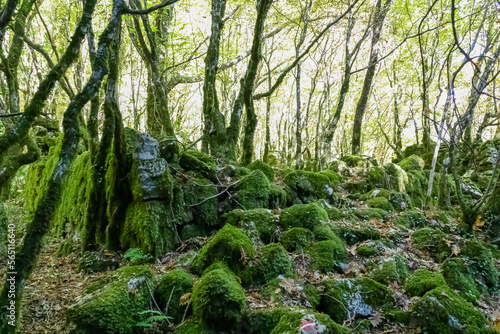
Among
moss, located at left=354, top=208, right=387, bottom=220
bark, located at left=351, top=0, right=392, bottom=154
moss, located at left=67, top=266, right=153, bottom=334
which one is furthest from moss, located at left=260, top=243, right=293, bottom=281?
bark, located at left=351, top=0, right=392, bottom=154

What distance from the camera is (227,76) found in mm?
16172

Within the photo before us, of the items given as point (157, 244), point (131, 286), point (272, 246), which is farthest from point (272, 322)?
point (157, 244)

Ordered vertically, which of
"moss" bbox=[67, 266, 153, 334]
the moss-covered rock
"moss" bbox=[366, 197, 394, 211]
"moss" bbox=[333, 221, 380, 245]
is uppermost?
"moss" bbox=[366, 197, 394, 211]

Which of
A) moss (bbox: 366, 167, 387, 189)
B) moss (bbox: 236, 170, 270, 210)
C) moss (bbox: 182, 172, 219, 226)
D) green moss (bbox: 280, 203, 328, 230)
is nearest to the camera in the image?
green moss (bbox: 280, 203, 328, 230)

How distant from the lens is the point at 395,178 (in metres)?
9.84

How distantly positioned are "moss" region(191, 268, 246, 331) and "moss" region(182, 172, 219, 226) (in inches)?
94.2

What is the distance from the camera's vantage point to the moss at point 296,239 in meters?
4.98

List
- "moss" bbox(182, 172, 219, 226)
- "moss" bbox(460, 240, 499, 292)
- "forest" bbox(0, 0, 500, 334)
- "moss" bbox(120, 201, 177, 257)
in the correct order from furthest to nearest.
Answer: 1. "moss" bbox(182, 172, 219, 226)
2. "moss" bbox(120, 201, 177, 257)
3. "moss" bbox(460, 240, 499, 292)
4. "forest" bbox(0, 0, 500, 334)

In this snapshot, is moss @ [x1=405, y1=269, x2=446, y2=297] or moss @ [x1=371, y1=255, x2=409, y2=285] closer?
moss @ [x1=405, y1=269, x2=446, y2=297]

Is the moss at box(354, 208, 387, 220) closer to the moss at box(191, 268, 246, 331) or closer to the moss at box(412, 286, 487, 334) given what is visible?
the moss at box(412, 286, 487, 334)

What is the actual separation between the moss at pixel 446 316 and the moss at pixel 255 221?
2.47 meters

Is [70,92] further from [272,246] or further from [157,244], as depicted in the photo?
[272,246]

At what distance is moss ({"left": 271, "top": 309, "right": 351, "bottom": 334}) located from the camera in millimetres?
2820

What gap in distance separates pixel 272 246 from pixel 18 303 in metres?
3.05
